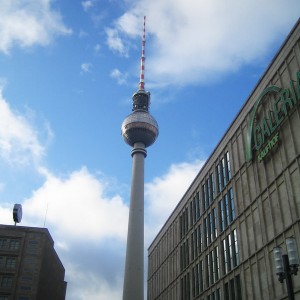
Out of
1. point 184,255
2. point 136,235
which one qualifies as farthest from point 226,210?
point 136,235

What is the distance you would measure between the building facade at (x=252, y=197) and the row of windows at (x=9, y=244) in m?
30.2

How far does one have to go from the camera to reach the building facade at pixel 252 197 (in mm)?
37625

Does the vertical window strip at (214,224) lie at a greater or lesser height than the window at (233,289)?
greater

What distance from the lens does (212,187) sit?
57.3 metres

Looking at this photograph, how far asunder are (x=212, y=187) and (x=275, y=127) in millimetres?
18813

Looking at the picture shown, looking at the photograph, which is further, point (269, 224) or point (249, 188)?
point (249, 188)

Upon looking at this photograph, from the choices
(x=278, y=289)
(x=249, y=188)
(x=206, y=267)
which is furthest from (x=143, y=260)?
(x=278, y=289)

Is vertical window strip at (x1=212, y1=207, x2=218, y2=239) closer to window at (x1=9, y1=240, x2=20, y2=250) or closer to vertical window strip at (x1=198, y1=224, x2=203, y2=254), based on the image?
vertical window strip at (x1=198, y1=224, x2=203, y2=254)

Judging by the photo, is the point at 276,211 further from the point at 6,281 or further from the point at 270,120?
the point at 6,281

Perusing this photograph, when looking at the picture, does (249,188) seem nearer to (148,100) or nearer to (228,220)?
(228,220)

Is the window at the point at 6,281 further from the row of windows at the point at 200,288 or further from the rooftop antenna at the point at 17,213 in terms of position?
the row of windows at the point at 200,288

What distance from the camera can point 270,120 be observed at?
1635 inches

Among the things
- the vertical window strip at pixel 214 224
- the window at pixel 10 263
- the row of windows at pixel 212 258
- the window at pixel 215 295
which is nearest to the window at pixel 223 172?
the vertical window strip at pixel 214 224

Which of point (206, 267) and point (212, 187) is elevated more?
point (212, 187)
